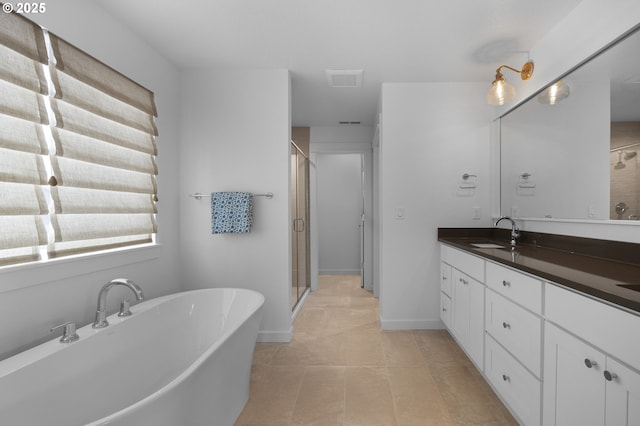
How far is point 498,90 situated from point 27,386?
3.09 meters

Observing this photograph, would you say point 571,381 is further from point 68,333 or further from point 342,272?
point 342,272

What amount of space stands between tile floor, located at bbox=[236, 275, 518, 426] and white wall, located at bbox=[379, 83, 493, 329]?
452mm

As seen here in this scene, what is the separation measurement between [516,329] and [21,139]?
2555 mm

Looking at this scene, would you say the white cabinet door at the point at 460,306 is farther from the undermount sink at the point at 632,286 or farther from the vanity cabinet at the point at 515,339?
Answer: the undermount sink at the point at 632,286

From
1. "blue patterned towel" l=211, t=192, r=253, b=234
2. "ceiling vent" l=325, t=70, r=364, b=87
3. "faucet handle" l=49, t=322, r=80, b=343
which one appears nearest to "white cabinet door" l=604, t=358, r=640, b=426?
"faucet handle" l=49, t=322, r=80, b=343

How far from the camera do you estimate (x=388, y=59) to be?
2580 millimetres

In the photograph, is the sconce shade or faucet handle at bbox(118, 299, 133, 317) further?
the sconce shade

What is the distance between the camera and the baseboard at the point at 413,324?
3047 millimetres

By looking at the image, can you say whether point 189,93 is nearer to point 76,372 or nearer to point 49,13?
point 49,13

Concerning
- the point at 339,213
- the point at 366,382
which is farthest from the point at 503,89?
the point at 339,213

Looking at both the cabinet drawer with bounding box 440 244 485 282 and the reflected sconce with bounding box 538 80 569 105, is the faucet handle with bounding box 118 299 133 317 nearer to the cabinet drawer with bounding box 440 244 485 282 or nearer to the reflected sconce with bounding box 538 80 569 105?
the cabinet drawer with bounding box 440 244 485 282

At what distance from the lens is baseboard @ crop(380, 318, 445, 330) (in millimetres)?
3047

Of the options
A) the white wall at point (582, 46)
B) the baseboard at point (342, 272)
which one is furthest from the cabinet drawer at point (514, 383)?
→ the baseboard at point (342, 272)

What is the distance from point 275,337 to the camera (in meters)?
2.80
